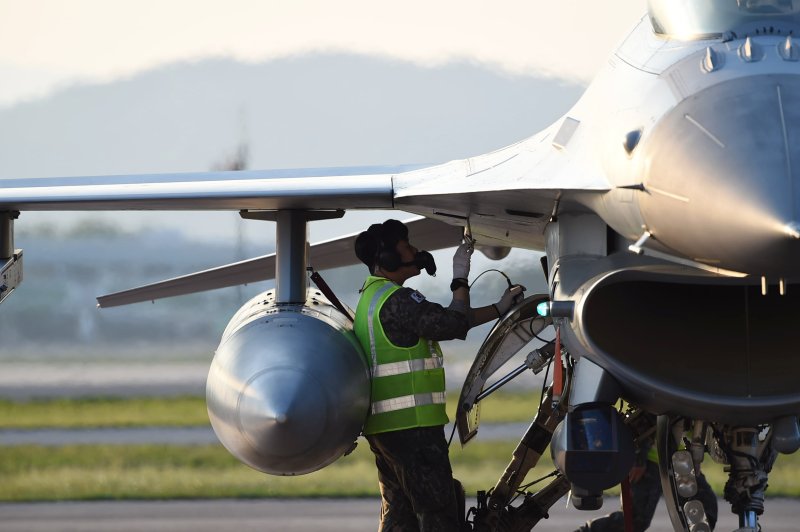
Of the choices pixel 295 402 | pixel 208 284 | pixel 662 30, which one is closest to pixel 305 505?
pixel 208 284

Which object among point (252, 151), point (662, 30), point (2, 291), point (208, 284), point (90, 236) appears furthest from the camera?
point (252, 151)

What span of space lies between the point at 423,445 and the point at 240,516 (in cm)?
384

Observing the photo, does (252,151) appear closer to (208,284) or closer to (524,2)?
(524,2)

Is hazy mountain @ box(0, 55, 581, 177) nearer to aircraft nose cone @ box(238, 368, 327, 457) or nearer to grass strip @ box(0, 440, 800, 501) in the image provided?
grass strip @ box(0, 440, 800, 501)

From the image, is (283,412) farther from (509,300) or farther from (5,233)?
(5,233)

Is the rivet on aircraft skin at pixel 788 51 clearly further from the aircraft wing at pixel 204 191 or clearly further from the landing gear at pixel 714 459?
the aircraft wing at pixel 204 191

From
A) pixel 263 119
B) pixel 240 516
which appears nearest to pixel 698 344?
pixel 240 516

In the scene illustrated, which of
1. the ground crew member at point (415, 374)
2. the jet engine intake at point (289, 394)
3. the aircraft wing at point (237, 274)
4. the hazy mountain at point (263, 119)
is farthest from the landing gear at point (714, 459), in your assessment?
the hazy mountain at point (263, 119)

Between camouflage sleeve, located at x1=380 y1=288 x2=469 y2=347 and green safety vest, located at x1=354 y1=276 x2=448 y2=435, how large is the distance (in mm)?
29

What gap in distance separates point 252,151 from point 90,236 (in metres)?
3.21

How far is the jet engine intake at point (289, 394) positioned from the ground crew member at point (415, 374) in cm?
11

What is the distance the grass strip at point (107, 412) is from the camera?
11.3m

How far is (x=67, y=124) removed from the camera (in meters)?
14.8

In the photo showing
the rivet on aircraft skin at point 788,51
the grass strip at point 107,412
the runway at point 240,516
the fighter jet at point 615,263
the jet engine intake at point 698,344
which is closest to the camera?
the fighter jet at point 615,263
